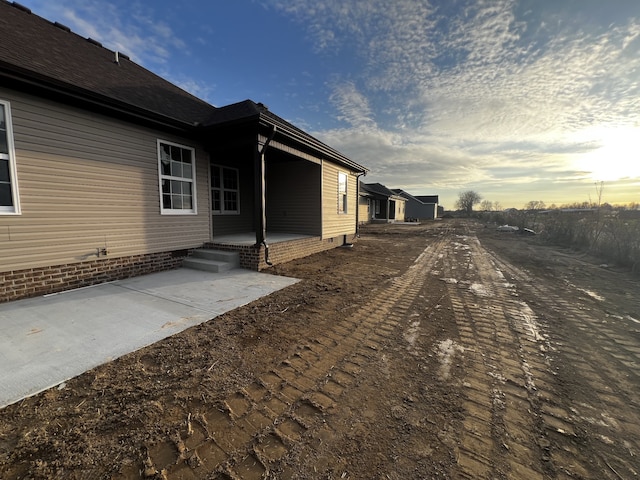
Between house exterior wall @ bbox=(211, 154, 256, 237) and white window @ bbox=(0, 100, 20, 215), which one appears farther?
house exterior wall @ bbox=(211, 154, 256, 237)

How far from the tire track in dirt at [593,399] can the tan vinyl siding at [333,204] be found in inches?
285

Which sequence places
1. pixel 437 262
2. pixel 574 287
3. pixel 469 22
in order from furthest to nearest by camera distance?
pixel 437 262 < pixel 469 22 < pixel 574 287

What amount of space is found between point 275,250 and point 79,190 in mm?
4206

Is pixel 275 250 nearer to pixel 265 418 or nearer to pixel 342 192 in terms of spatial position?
pixel 265 418

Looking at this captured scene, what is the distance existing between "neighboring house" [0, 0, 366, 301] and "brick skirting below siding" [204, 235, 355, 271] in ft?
0.10

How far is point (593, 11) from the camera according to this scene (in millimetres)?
6238

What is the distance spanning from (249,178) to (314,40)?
601 cm

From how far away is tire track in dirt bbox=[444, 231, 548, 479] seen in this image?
5.32 ft

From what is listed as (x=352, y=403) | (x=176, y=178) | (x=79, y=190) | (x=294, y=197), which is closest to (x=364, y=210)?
(x=294, y=197)

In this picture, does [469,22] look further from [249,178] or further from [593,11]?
[249,178]

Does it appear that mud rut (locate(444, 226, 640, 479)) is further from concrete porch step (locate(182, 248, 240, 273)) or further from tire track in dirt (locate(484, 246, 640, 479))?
concrete porch step (locate(182, 248, 240, 273))

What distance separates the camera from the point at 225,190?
913 centimetres

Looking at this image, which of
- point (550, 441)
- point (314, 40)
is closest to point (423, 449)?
point (550, 441)

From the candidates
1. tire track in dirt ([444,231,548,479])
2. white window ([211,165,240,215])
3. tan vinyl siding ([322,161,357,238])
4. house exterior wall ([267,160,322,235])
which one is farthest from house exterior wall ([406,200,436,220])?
tire track in dirt ([444,231,548,479])
